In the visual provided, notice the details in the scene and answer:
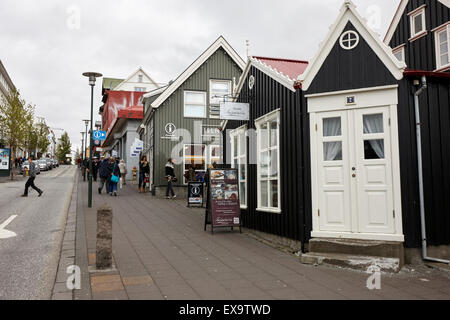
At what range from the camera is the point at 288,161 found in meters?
8.01

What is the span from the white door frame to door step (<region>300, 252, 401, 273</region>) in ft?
1.27

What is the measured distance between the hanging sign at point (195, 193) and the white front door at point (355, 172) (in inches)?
333

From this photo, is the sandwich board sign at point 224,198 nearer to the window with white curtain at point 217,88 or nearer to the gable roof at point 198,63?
the gable roof at point 198,63

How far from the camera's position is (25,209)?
13727mm

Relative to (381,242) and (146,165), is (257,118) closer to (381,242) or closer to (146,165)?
(381,242)

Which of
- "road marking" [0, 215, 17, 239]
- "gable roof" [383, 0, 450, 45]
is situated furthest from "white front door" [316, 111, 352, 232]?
"gable roof" [383, 0, 450, 45]

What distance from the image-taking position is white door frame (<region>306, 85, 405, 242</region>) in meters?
6.56

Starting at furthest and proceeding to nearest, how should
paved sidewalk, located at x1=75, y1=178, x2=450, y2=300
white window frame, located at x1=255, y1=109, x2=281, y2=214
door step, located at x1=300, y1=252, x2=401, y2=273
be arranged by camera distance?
white window frame, located at x1=255, y1=109, x2=281, y2=214 < door step, located at x1=300, y1=252, x2=401, y2=273 < paved sidewalk, located at x1=75, y1=178, x2=450, y2=300

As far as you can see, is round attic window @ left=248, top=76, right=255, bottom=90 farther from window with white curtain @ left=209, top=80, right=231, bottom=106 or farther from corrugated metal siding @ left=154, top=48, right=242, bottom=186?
window with white curtain @ left=209, top=80, right=231, bottom=106

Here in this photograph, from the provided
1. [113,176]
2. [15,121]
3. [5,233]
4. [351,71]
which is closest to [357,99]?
[351,71]

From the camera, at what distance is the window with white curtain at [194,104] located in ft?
67.9

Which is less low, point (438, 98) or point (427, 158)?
point (438, 98)
